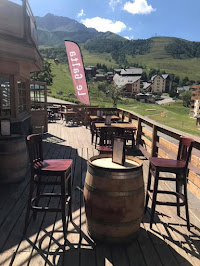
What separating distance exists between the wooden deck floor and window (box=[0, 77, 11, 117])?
10.7 feet

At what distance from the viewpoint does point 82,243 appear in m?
2.52

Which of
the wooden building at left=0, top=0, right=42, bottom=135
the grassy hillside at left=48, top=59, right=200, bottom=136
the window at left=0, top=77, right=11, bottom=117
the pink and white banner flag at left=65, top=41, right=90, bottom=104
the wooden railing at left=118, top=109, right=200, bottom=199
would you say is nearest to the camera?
the wooden railing at left=118, top=109, right=200, bottom=199

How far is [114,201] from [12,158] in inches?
91.6

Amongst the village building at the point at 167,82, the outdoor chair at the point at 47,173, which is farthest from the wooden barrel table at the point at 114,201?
the village building at the point at 167,82

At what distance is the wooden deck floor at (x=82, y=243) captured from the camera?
228 centimetres

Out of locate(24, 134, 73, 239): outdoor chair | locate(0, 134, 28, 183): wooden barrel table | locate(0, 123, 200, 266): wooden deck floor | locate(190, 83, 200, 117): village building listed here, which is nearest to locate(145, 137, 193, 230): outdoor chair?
locate(0, 123, 200, 266): wooden deck floor

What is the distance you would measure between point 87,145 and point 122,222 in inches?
201

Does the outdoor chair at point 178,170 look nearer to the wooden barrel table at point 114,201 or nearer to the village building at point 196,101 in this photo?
the wooden barrel table at point 114,201

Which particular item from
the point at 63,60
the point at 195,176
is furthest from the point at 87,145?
the point at 63,60

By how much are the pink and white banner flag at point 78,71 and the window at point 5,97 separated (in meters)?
5.48

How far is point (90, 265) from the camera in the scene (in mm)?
2201

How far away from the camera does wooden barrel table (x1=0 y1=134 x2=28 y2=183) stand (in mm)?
3738

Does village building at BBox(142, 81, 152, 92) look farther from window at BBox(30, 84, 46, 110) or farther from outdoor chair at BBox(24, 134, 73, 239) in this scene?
outdoor chair at BBox(24, 134, 73, 239)

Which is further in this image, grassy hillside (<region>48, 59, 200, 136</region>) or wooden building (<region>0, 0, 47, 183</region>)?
grassy hillside (<region>48, 59, 200, 136</region>)
